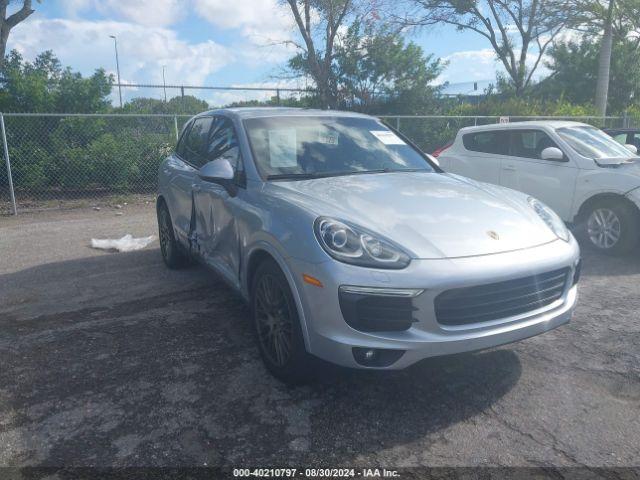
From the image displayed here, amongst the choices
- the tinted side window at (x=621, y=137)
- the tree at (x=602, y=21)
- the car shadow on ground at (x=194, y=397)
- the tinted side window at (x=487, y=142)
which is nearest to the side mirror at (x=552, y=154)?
the tinted side window at (x=487, y=142)

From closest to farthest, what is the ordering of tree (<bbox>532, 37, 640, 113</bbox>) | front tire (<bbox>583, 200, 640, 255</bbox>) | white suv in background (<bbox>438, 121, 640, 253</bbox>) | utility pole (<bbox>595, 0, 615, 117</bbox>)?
front tire (<bbox>583, 200, 640, 255</bbox>) → white suv in background (<bbox>438, 121, 640, 253</bbox>) → utility pole (<bbox>595, 0, 615, 117</bbox>) → tree (<bbox>532, 37, 640, 113</bbox>)

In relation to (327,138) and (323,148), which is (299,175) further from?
(327,138)

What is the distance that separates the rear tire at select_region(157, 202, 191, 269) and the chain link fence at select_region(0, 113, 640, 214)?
5.23 meters

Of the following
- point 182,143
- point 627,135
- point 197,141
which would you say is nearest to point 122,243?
point 182,143

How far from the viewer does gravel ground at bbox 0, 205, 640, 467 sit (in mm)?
2758

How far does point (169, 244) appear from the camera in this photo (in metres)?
6.04

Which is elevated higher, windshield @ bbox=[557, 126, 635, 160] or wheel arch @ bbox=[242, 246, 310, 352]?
windshield @ bbox=[557, 126, 635, 160]

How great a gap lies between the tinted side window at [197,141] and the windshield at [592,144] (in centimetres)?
460

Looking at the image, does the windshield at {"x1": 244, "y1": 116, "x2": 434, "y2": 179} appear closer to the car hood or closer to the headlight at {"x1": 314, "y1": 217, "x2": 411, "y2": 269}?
the car hood

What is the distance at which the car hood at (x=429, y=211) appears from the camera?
3.04 metres

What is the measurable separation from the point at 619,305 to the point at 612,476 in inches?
104

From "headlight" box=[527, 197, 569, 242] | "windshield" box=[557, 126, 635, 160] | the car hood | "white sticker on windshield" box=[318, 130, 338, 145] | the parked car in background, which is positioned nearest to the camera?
the car hood

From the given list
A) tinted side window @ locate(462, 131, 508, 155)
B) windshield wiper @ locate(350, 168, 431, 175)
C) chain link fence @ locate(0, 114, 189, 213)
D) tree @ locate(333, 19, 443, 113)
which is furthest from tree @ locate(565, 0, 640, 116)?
windshield wiper @ locate(350, 168, 431, 175)

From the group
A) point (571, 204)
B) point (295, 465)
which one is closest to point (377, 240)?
point (295, 465)
